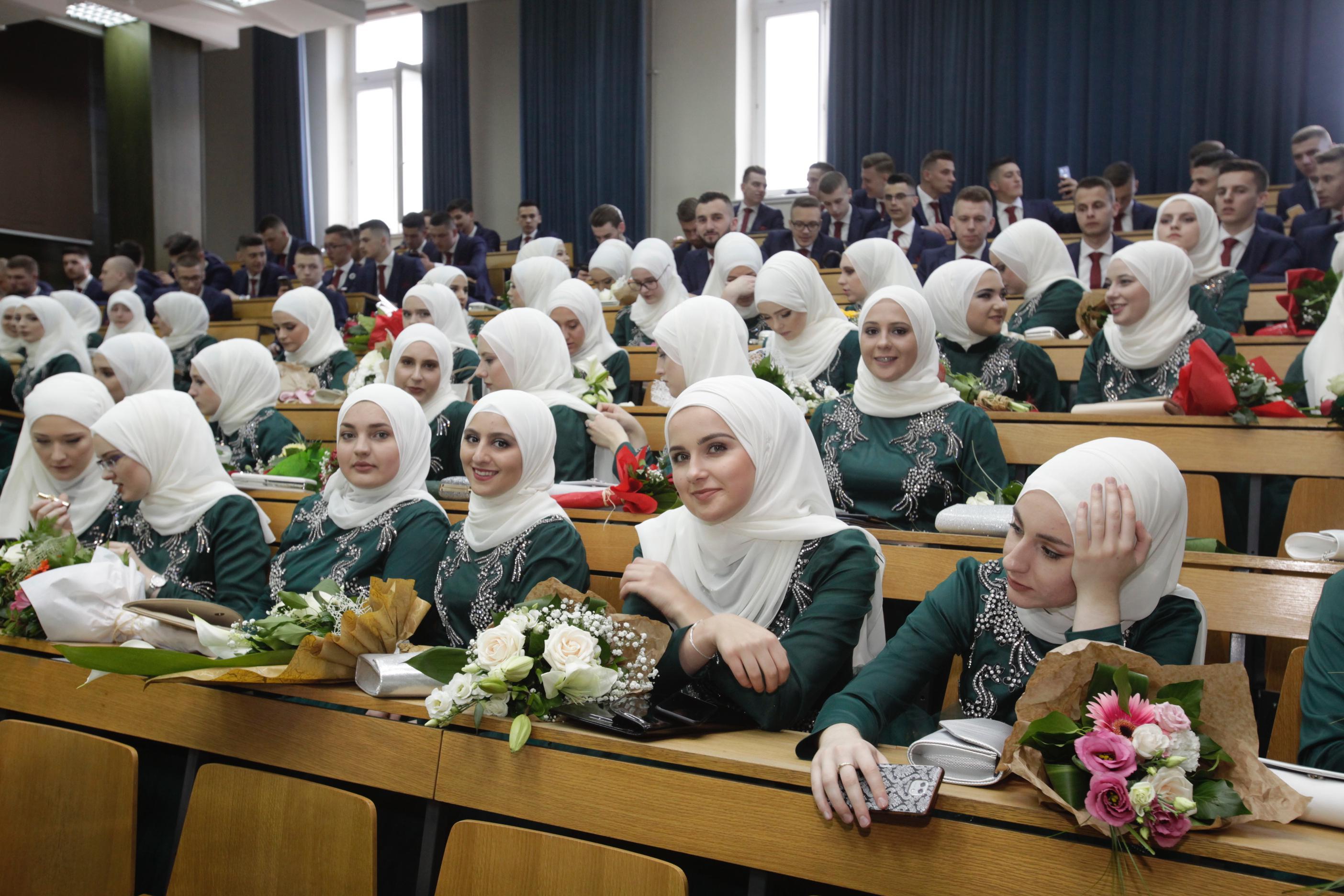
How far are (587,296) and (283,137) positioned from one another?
9981mm

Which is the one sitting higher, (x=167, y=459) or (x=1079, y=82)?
(x=1079, y=82)

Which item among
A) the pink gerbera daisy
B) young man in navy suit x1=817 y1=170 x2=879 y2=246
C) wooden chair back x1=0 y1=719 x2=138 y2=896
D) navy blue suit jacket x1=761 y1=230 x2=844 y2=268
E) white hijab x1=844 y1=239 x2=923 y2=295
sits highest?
young man in navy suit x1=817 y1=170 x2=879 y2=246

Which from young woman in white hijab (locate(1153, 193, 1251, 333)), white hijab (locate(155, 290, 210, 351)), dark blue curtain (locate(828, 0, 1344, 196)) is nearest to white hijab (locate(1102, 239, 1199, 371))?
young woman in white hijab (locate(1153, 193, 1251, 333))

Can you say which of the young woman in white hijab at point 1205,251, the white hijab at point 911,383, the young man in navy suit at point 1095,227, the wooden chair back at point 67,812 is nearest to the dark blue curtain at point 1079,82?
the young man in navy suit at point 1095,227

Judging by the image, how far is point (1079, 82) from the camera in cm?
982

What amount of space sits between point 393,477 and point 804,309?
2226mm

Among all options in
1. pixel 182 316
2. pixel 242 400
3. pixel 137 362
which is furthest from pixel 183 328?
pixel 242 400

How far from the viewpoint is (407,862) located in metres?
2.06

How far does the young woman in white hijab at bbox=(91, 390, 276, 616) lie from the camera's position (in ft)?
9.96

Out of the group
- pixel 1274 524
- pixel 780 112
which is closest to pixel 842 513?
pixel 1274 524

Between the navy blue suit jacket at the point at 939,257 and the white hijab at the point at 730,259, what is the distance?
1.00 m

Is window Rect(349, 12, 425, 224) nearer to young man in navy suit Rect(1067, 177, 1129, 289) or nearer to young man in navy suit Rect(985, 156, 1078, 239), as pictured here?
young man in navy suit Rect(985, 156, 1078, 239)

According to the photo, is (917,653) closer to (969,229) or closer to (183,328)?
(969,229)

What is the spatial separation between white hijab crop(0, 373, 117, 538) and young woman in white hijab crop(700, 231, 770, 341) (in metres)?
3.09
